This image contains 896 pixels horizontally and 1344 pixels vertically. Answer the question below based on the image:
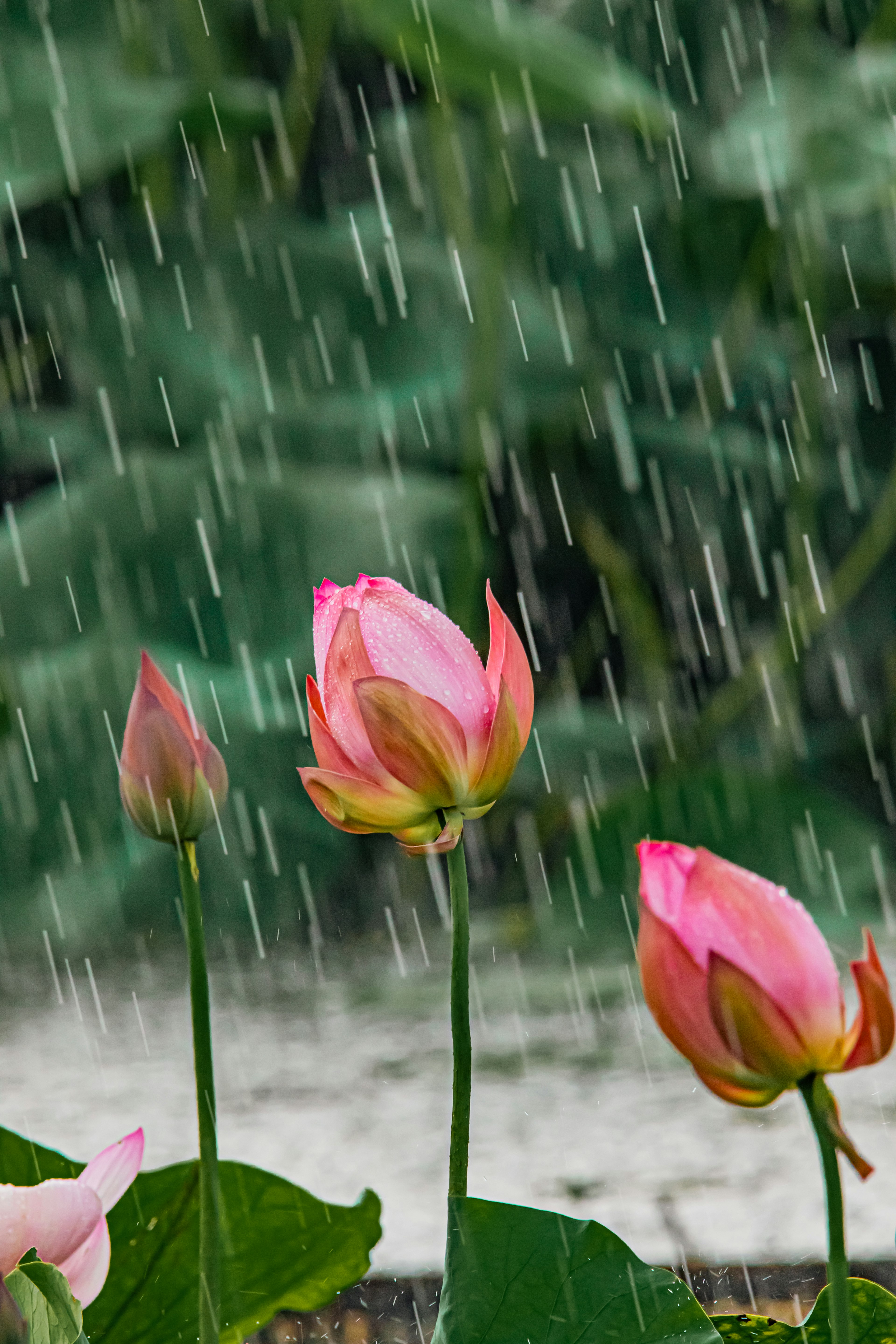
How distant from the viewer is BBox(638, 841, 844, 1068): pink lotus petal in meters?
0.11

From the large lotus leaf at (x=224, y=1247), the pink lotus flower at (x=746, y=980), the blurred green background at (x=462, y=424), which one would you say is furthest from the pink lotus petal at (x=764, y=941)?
the blurred green background at (x=462, y=424)

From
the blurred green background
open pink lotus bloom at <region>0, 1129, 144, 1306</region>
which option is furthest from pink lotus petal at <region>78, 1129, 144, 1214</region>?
the blurred green background

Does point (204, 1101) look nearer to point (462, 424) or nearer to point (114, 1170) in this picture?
point (114, 1170)

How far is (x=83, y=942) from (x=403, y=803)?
0.72 metres

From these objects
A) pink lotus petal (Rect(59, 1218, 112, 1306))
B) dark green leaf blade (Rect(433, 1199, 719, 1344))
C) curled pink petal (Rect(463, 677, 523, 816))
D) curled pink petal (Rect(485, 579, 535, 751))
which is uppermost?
curled pink petal (Rect(485, 579, 535, 751))

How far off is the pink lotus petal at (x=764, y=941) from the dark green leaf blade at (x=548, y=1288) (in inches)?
2.2

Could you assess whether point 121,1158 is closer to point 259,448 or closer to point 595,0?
point 259,448

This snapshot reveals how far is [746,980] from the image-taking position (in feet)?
0.37

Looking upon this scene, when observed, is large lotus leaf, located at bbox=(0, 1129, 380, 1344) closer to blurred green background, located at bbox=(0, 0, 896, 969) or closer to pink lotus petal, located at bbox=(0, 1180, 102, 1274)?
pink lotus petal, located at bbox=(0, 1180, 102, 1274)

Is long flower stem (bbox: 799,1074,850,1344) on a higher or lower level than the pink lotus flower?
lower

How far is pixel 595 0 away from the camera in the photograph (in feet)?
3.74

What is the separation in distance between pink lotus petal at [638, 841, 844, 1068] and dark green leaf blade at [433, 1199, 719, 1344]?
6cm

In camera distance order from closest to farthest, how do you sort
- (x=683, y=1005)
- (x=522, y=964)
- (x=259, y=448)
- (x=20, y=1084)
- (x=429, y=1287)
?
(x=683, y=1005) → (x=429, y=1287) → (x=20, y=1084) → (x=522, y=964) → (x=259, y=448)

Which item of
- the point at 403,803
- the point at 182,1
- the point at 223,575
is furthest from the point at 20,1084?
the point at 182,1
